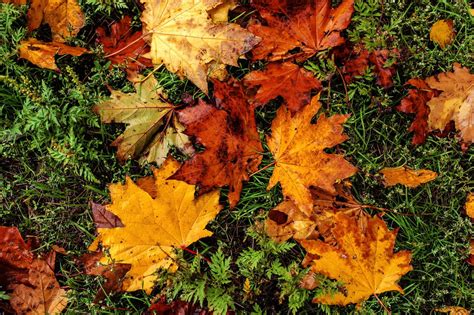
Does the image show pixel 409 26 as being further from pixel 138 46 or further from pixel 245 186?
pixel 138 46

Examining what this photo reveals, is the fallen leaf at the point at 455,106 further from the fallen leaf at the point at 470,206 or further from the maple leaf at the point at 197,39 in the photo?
the maple leaf at the point at 197,39

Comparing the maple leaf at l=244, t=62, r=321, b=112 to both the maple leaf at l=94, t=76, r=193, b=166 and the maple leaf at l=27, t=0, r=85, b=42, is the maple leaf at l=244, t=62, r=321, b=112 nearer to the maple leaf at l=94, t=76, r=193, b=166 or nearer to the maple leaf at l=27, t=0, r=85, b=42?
the maple leaf at l=94, t=76, r=193, b=166

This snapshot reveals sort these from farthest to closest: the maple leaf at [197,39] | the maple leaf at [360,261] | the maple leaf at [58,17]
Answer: the maple leaf at [58,17] → the maple leaf at [197,39] → the maple leaf at [360,261]

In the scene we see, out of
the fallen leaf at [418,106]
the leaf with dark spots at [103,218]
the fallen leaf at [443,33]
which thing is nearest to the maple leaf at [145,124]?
the leaf with dark spots at [103,218]

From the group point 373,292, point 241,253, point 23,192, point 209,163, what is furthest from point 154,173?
point 373,292

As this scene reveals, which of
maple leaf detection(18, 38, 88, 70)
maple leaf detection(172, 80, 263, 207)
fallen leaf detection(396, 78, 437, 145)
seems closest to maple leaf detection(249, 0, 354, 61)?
maple leaf detection(172, 80, 263, 207)

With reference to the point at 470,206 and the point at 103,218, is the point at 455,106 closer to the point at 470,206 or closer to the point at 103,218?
the point at 470,206

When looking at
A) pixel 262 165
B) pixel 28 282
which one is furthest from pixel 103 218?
pixel 262 165
